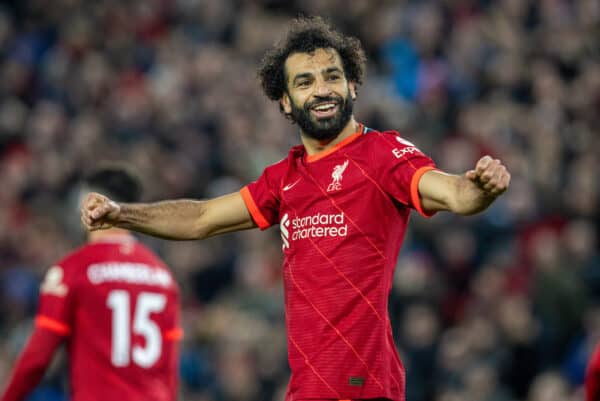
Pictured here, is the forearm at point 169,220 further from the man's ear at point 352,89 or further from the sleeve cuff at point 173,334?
the sleeve cuff at point 173,334

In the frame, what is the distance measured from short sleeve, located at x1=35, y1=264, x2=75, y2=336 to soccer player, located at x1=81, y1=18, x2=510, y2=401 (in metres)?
1.26

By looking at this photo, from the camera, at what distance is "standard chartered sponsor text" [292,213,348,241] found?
4744 millimetres

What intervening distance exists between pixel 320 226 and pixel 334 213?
8 cm

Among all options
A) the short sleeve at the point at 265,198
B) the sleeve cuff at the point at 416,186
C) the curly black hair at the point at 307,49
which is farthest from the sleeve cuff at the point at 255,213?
the sleeve cuff at the point at 416,186

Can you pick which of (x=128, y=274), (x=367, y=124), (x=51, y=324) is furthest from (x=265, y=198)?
(x=367, y=124)

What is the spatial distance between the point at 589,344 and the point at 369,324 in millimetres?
5010

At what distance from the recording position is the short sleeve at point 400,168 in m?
4.58

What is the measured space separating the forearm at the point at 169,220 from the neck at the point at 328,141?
0.56m

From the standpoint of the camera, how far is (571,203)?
10.4 metres

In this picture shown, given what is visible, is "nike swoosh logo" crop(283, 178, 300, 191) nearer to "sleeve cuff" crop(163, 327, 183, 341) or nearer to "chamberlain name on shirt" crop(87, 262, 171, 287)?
"chamberlain name on shirt" crop(87, 262, 171, 287)

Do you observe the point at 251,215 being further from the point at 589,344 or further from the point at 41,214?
the point at 41,214

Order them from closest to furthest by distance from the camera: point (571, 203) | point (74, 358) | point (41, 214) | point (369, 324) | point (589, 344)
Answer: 1. point (369, 324)
2. point (74, 358)
3. point (589, 344)
4. point (571, 203)
5. point (41, 214)

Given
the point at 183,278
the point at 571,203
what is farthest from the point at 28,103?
the point at 571,203

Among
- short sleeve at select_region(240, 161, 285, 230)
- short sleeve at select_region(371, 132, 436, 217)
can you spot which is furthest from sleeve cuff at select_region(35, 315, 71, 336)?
short sleeve at select_region(371, 132, 436, 217)
